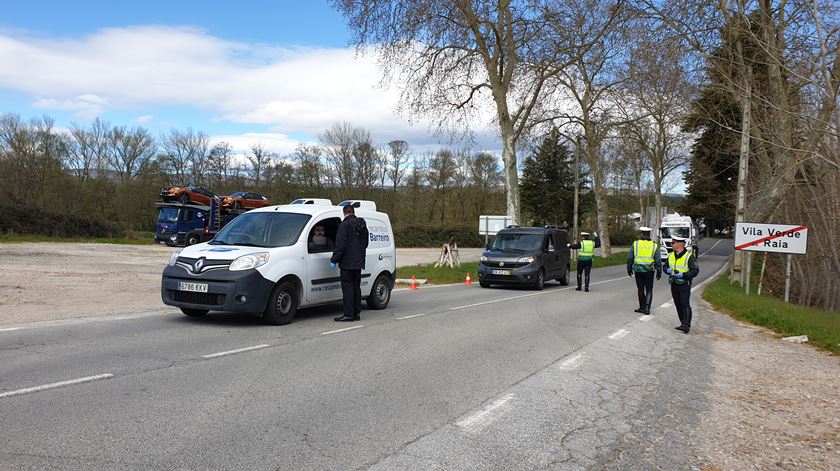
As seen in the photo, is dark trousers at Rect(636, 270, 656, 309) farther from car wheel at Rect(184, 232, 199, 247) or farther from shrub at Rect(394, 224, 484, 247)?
shrub at Rect(394, 224, 484, 247)

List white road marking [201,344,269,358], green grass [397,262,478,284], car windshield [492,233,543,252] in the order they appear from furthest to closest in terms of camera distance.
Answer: green grass [397,262,478,284]
car windshield [492,233,543,252]
white road marking [201,344,269,358]

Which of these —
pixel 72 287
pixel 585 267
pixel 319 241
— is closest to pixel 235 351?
pixel 319 241

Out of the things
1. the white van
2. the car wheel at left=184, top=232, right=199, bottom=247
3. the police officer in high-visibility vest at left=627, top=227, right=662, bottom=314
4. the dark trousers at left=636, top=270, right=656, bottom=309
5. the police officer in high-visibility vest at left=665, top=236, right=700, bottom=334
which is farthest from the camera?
the car wheel at left=184, top=232, right=199, bottom=247

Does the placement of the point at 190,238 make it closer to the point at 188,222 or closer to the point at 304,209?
the point at 188,222

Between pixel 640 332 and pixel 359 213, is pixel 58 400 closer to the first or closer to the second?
pixel 359 213

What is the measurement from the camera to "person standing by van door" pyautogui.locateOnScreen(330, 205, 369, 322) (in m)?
10.4

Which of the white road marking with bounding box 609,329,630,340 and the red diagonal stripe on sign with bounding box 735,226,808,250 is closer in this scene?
the white road marking with bounding box 609,329,630,340

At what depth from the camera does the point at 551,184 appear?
66.6 m

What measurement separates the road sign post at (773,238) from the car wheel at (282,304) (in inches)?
499

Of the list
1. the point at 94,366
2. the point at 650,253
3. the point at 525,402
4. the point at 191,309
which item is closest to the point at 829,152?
the point at 650,253

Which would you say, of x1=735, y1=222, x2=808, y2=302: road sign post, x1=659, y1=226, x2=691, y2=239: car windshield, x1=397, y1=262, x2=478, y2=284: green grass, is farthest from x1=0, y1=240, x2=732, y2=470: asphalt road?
x1=659, y1=226, x2=691, y2=239: car windshield

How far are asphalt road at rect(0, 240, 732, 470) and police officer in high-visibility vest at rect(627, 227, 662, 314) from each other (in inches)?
119

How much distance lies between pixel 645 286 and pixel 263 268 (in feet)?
27.3

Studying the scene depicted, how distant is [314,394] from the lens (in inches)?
226
